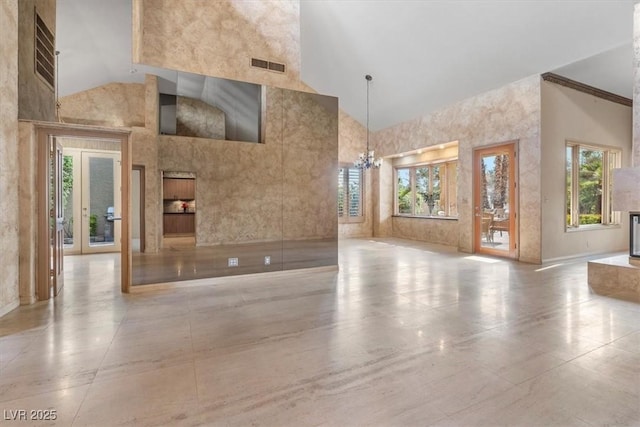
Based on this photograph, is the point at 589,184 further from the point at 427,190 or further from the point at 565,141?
the point at 427,190

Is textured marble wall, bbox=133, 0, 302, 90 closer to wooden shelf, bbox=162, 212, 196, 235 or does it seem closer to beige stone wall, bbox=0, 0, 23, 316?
beige stone wall, bbox=0, 0, 23, 316

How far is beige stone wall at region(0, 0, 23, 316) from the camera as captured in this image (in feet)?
11.2

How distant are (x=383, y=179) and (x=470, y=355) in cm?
895

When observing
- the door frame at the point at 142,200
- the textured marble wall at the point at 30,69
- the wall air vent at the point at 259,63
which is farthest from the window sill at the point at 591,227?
the textured marble wall at the point at 30,69

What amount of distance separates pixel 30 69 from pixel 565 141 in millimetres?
9341

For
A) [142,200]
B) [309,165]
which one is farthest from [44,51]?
[309,165]

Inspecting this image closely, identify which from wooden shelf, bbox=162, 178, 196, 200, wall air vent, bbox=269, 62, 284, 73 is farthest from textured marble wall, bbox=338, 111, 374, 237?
wooden shelf, bbox=162, 178, 196, 200

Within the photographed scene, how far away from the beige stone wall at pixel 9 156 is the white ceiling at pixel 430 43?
224 centimetres

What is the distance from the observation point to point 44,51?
15.4ft

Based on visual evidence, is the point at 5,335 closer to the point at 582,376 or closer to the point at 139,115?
the point at 582,376

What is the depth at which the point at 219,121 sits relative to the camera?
5262 millimetres

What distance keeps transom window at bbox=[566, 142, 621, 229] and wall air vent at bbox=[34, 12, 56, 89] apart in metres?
9.62

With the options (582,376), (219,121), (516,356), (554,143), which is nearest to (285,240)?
(219,121)

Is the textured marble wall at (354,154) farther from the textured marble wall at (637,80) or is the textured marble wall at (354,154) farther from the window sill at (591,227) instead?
the textured marble wall at (637,80)
